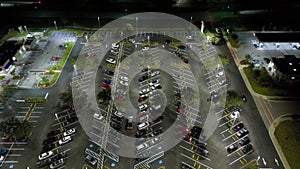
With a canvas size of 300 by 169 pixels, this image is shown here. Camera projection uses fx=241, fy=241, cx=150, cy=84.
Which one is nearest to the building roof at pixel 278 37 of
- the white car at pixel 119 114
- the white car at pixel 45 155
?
the white car at pixel 119 114

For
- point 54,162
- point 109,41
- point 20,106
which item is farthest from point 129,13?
point 54,162

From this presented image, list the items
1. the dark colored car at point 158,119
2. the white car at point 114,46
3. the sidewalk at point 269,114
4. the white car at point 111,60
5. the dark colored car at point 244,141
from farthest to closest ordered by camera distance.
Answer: the white car at point 114,46 < the white car at point 111,60 < the dark colored car at point 158,119 < the dark colored car at point 244,141 < the sidewalk at point 269,114

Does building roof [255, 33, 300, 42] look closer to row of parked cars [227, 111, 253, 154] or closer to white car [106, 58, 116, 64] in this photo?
row of parked cars [227, 111, 253, 154]

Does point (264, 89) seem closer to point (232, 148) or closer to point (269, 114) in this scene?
point (269, 114)

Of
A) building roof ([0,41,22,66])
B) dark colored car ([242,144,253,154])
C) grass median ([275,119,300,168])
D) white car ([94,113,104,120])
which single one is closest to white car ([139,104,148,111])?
white car ([94,113,104,120])

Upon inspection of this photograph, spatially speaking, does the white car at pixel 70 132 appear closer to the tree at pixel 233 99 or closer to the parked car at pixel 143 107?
the parked car at pixel 143 107

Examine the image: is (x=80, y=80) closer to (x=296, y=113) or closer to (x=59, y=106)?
(x=59, y=106)
